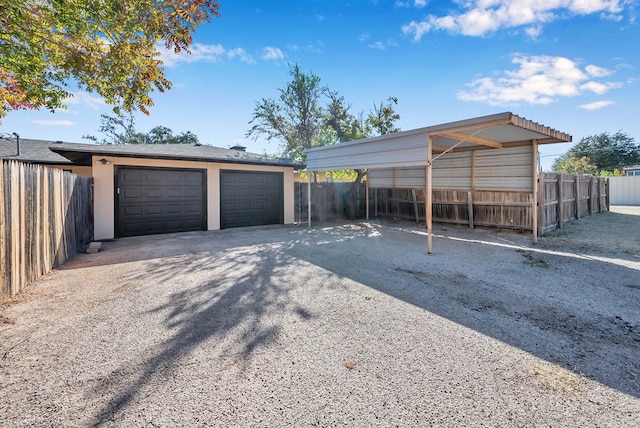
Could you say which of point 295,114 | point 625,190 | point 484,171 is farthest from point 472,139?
point 625,190

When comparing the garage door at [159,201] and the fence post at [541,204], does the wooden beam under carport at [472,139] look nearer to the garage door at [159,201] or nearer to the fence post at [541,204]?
the fence post at [541,204]

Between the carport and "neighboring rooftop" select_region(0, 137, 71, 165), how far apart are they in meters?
8.75

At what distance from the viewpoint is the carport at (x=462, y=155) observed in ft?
19.3

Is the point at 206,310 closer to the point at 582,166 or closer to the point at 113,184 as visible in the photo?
the point at 113,184

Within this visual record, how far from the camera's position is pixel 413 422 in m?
1.54

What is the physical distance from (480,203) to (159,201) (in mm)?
9952

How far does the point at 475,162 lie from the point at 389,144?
356cm

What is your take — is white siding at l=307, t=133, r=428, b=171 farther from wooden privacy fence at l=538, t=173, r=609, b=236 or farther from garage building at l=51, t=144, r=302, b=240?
wooden privacy fence at l=538, t=173, r=609, b=236

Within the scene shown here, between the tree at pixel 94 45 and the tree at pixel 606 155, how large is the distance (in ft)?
135

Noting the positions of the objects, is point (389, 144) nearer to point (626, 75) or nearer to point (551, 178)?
point (551, 178)

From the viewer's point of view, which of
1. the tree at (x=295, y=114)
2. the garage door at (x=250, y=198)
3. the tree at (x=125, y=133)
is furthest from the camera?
the tree at (x=125, y=133)

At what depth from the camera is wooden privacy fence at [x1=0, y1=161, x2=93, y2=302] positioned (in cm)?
329

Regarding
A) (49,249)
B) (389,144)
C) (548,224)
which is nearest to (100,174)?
(49,249)

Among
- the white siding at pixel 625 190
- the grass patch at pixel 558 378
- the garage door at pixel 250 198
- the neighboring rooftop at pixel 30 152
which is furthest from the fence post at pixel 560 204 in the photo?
the neighboring rooftop at pixel 30 152
